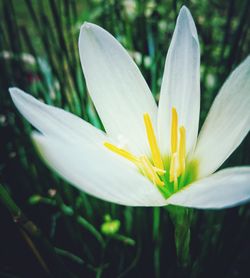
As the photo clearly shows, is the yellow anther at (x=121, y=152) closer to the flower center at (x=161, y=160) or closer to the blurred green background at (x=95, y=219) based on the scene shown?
the flower center at (x=161, y=160)

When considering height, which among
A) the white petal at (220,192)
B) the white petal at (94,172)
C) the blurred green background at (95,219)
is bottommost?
the blurred green background at (95,219)

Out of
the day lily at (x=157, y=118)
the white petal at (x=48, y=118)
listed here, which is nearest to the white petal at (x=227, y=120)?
the day lily at (x=157, y=118)

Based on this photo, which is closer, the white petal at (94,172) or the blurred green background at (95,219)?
the white petal at (94,172)

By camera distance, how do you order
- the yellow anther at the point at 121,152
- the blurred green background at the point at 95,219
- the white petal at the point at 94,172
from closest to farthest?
the white petal at the point at 94,172 < the yellow anther at the point at 121,152 < the blurred green background at the point at 95,219

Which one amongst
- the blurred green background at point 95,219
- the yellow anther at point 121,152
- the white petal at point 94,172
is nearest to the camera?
the white petal at point 94,172

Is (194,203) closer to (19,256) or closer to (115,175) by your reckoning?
(115,175)

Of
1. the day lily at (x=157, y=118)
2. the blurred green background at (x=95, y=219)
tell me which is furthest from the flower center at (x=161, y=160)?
the blurred green background at (x=95, y=219)

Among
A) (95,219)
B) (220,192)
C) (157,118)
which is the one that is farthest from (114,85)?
(95,219)

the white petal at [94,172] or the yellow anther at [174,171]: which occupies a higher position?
the white petal at [94,172]
